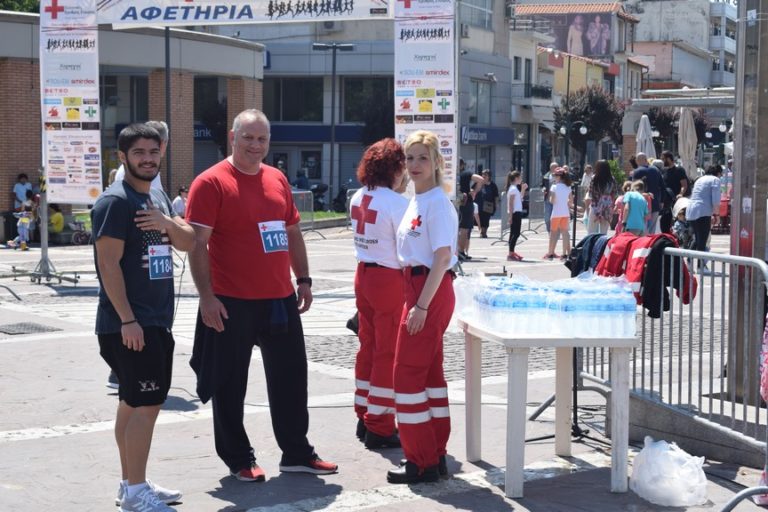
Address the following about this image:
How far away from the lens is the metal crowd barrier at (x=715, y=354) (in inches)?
250

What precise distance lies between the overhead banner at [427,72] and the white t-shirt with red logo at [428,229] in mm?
10507

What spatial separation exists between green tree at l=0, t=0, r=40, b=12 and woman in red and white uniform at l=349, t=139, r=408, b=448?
48706 millimetres

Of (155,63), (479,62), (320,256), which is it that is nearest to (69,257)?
(320,256)

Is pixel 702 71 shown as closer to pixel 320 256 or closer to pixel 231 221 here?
pixel 320 256

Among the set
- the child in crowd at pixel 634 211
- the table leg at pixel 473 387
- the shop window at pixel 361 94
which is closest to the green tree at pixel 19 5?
the shop window at pixel 361 94

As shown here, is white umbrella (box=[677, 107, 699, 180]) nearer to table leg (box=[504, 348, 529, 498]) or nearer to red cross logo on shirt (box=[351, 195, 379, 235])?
red cross logo on shirt (box=[351, 195, 379, 235])

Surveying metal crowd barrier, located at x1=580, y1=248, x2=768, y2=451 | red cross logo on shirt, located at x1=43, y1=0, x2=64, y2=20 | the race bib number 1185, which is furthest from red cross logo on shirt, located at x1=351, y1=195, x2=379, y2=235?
red cross logo on shirt, located at x1=43, y1=0, x2=64, y2=20

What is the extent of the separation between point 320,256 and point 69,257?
16.6ft

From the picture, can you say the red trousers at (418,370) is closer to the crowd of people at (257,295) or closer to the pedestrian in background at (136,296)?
the crowd of people at (257,295)

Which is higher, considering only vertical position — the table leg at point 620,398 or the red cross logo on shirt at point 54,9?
the red cross logo on shirt at point 54,9

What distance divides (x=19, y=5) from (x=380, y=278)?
49788mm

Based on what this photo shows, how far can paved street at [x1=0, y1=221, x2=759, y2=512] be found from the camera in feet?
20.2

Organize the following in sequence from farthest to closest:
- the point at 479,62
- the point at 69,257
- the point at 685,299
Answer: the point at 479,62 → the point at 69,257 → the point at 685,299

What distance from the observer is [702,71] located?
98.2m
